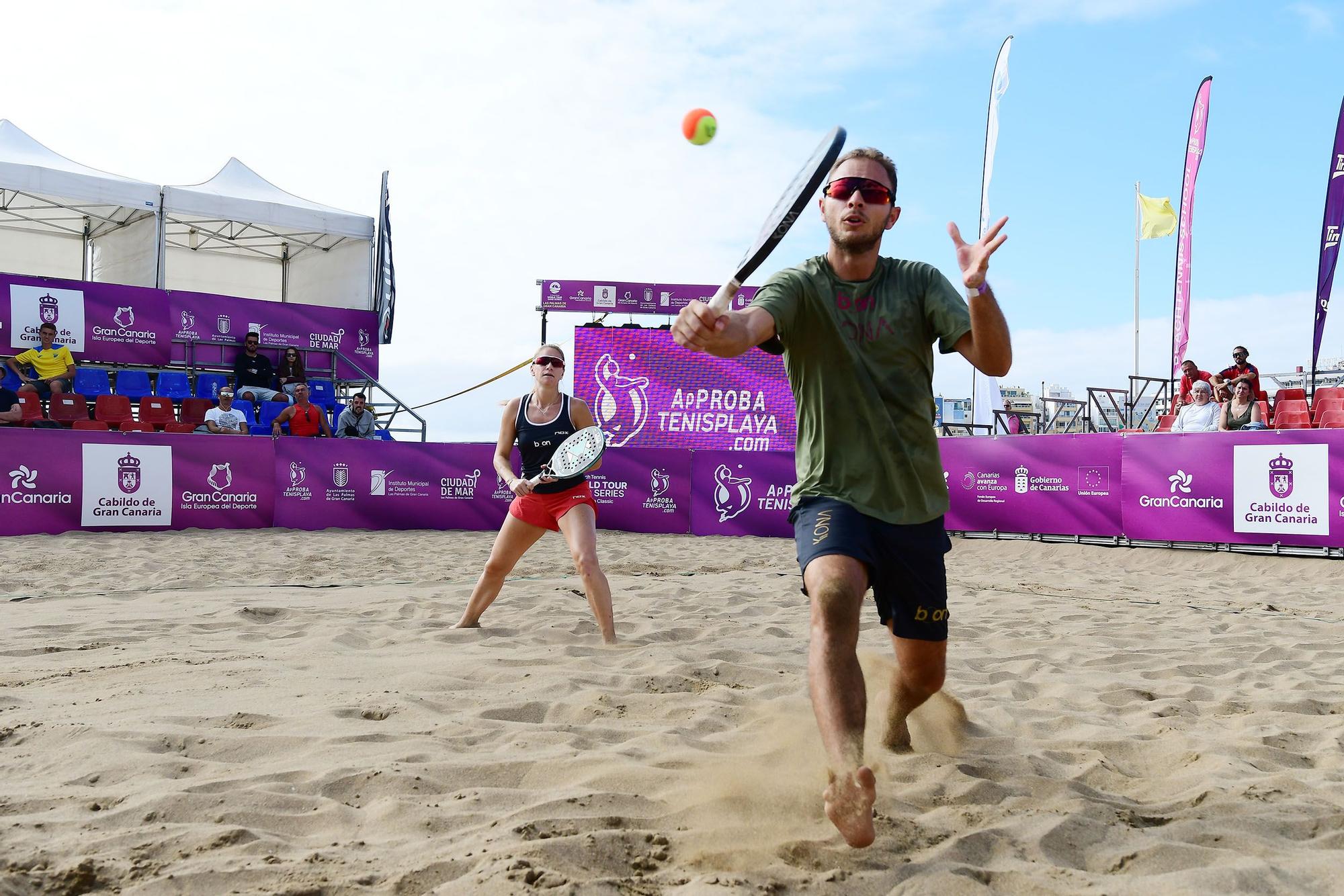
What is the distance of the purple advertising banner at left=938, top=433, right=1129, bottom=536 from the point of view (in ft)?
38.8

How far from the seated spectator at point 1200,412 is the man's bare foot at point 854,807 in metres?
10.8

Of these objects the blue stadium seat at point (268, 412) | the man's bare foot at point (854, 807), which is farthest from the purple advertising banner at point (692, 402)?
the man's bare foot at point (854, 807)

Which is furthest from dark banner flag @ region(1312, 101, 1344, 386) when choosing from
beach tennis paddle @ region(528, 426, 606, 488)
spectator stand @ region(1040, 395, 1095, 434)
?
beach tennis paddle @ region(528, 426, 606, 488)

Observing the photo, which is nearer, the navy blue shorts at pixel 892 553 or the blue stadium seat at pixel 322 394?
the navy blue shorts at pixel 892 553

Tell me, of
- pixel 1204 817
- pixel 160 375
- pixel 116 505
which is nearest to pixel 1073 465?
pixel 1204 817

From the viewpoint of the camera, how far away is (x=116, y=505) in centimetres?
1203

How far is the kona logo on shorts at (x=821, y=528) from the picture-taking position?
8.71 ft

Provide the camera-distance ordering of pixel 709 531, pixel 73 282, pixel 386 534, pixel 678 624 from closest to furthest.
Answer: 1. pixel 678 624
2. pixel 386 534
3. pixel 709 531
4. pixel 73 282

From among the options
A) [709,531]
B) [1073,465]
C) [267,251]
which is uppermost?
[267,251]

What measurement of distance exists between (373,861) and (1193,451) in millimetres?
11052

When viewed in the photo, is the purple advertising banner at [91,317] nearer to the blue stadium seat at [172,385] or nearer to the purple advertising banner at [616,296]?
the blue stadium seat at [172,385]

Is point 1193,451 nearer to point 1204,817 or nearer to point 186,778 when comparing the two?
point 1204,817

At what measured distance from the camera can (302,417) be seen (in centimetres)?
1429

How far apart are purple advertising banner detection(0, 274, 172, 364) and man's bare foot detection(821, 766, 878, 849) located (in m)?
16.8
